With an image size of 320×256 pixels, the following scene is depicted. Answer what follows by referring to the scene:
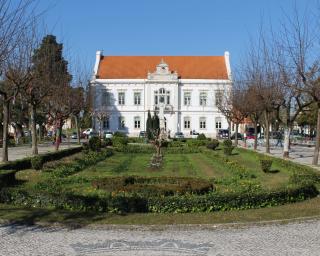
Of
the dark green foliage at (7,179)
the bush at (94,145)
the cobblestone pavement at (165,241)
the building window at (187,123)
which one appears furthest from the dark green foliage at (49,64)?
the building window at (187,123)

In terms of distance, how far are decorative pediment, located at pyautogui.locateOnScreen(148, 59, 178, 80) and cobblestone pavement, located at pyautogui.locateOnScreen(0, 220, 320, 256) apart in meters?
76.4

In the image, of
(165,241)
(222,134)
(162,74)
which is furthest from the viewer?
(162,74)

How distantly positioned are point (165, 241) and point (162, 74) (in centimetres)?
7813

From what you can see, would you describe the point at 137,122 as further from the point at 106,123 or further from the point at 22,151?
the point at 22,151

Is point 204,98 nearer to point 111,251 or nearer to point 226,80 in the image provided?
point 226,80

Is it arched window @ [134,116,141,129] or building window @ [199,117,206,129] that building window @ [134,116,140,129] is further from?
building window @ [199,117,206,129]

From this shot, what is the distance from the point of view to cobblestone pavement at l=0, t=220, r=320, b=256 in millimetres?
9016

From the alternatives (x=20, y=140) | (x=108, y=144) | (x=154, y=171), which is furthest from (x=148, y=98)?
(x=154, y=171)

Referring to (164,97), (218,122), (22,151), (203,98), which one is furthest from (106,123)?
(22,151)

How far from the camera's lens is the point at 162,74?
8712cm

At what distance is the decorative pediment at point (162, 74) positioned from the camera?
285 feet

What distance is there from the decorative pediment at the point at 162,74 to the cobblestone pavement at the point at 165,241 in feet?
251

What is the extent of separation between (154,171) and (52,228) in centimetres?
1282

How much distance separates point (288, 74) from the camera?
29719mm
